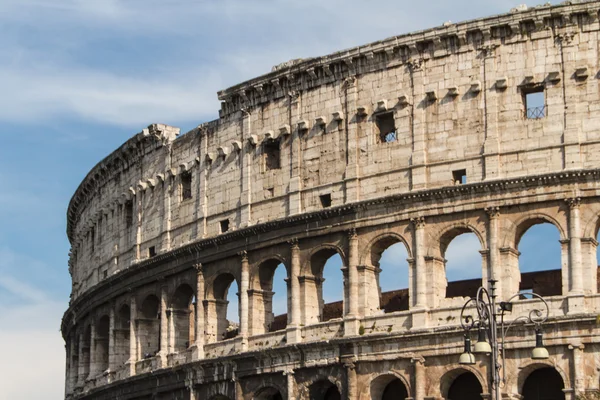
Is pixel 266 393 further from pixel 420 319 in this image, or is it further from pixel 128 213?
pixel 128 213

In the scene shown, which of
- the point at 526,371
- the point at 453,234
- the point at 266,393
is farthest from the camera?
the point at 266,393

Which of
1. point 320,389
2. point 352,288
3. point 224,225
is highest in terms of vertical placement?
point 224,225

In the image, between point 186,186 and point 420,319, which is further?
point 186,186

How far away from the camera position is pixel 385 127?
49406 millimetres

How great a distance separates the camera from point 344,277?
48969 mm

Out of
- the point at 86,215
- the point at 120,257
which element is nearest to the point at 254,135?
the point at 120,257

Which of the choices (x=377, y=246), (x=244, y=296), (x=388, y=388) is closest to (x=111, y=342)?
(x=244, y=296)

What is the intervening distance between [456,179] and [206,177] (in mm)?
11871

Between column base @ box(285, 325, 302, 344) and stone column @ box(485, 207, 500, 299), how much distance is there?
7.52m

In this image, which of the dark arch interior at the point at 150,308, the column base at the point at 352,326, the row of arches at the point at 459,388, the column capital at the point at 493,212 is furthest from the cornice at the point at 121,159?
the column capital at the point at 493,212

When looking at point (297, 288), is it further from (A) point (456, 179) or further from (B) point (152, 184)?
(B) point (152, 184)

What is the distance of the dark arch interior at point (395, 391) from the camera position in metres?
47.5

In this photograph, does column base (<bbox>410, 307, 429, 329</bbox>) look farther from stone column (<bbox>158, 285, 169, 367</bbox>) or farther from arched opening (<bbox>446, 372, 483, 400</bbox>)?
stone column (<bbox>158, 285, 169, 367</bbox>)

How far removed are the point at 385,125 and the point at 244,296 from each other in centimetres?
828
